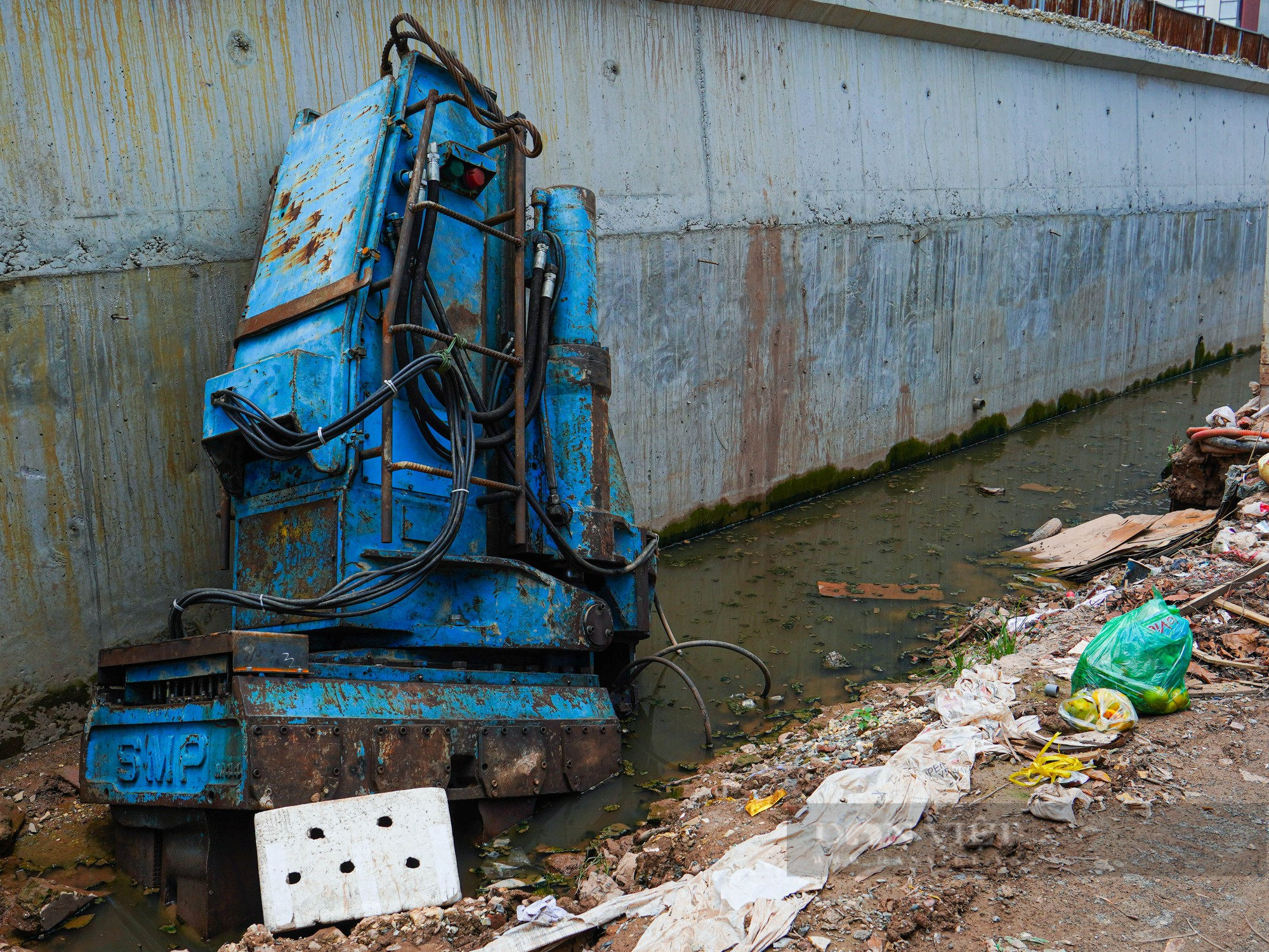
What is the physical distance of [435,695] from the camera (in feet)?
12.0

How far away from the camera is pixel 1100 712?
3.71 meters

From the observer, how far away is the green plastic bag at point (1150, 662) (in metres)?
3.84

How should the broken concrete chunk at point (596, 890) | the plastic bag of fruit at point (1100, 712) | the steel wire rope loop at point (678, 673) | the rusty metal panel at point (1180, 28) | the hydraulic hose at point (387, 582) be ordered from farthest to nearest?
the rusty metal panel at point (1180, 28), the steel wire rope loop at point (678, 673), the plastic bag of fruit at point (1100, 712), the hydraulic hose at point (387, 582), the broken concrete chunk at point (596, 890)

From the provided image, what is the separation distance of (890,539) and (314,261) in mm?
5054

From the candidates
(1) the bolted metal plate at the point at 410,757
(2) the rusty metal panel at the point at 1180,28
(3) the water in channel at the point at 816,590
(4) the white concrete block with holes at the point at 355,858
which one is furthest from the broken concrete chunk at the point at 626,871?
(2) the rusty metal panel at the point at 1180,28

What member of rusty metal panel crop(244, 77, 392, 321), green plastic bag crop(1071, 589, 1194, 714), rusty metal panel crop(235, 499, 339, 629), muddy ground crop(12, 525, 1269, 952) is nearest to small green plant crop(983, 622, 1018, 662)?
muddy ground crop(12, 525, 1269, 952)

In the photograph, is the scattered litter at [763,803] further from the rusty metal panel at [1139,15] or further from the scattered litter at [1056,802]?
the rusty metal panel at [1139,15]

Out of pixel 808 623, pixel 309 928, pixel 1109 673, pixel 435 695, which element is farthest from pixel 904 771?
pixel 808 623

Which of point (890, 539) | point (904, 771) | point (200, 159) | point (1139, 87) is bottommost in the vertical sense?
point (890, 539)

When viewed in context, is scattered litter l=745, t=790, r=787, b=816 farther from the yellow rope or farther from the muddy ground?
the yellow rope

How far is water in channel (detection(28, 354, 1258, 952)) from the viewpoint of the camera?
4051 millimetres

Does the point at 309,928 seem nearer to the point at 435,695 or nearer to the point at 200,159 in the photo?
the point at 435,695

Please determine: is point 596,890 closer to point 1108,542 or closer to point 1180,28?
point 1108,542

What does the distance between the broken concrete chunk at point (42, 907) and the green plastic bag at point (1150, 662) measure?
3676 millimetres
